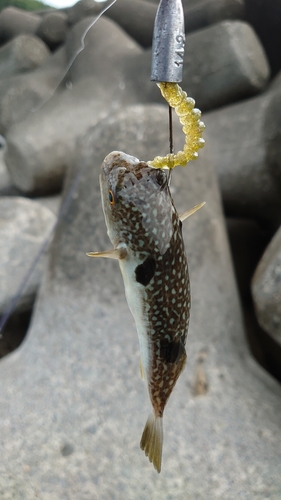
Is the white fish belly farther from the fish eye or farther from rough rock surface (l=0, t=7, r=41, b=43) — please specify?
rough rock surface (l=0, t=7, r=41, b=43)

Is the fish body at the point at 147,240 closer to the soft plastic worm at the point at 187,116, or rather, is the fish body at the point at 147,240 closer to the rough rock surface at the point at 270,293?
the soft plastic worm at the point at 187,116

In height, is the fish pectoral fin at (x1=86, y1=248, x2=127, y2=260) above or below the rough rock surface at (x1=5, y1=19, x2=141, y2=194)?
above

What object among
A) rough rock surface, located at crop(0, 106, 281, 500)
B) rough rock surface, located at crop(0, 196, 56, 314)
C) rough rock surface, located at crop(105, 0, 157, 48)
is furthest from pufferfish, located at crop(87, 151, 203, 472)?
rough rock surface, located at crop(0, 196, 56, 314)

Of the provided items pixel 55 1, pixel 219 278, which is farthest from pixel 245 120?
pixel 55 1

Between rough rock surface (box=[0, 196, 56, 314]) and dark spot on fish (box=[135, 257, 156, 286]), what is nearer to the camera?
dark spot on fish (box=[135, 257, 156, 286])

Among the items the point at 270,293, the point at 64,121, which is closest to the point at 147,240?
the point at 64,121

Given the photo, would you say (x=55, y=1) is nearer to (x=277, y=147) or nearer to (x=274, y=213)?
(x=277, y=147)

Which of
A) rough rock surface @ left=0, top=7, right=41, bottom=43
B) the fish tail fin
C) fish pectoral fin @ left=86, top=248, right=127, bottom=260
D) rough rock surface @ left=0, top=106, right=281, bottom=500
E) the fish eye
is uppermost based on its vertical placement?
rough rock surface @ left=0, top=7, right=41, bottom=43

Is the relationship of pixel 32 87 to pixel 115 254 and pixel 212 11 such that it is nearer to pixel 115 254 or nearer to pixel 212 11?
pixel 212 11
